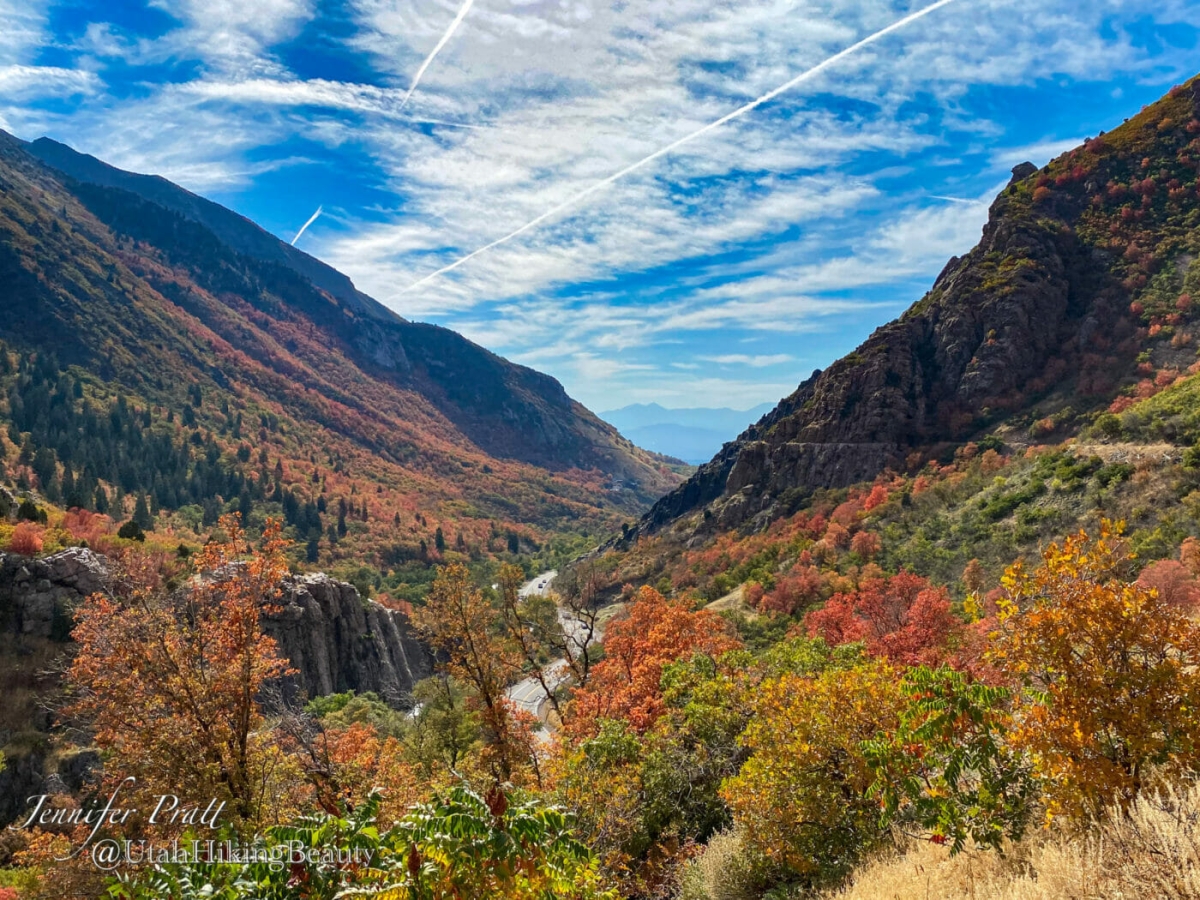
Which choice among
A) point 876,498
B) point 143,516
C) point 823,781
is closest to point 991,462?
point 876,498

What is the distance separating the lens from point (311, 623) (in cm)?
5112

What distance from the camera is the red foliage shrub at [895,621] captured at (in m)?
28.3

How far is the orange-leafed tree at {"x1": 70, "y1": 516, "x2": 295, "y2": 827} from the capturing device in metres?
13.2

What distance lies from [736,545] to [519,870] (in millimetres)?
77039

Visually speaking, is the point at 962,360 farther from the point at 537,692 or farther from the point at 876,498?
the point at 537,692

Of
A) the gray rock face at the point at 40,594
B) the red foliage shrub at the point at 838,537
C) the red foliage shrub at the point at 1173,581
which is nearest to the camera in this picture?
the red foliage shrub at the point at 1173,581

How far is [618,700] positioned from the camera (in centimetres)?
2683

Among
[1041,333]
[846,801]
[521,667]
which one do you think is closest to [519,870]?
[846,801]

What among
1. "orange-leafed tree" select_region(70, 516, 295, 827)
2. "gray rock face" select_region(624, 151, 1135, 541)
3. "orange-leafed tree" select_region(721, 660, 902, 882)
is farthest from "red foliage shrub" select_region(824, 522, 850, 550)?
"orange-leafed tree" select_region(70, 516, 295, 827)

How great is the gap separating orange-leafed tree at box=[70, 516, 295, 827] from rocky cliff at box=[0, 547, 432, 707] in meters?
5.05

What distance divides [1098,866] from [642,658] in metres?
25.8

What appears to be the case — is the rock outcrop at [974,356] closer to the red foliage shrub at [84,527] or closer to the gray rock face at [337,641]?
the gray rock face at [337,641]

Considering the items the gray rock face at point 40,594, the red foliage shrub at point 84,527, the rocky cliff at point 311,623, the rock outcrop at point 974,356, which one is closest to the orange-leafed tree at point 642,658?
the rocky cliff at point 311,623

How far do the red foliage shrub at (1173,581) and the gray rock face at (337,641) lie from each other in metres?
44.7
